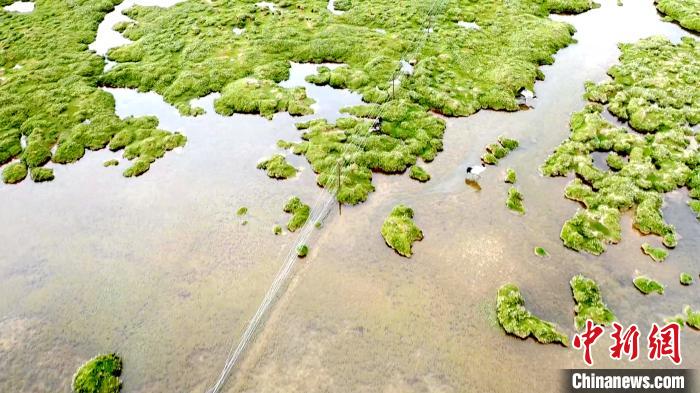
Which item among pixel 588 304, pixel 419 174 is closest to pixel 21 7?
pixel 419 174

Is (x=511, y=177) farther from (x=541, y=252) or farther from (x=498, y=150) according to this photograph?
(x=541, y=252)

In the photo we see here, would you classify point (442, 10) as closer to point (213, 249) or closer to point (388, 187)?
point (388, 187)

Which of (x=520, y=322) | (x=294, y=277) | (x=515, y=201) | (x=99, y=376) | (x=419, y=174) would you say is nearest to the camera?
(x=99, y=376)

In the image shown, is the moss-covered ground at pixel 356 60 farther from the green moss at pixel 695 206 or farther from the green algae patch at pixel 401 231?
the green moss at pixel 695 206

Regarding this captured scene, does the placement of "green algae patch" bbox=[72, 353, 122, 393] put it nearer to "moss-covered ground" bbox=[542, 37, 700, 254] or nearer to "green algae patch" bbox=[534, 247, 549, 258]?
"green algae patch" bbox=[534, 247, 549, 258]

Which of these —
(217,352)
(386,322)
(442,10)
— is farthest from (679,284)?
(442,10)

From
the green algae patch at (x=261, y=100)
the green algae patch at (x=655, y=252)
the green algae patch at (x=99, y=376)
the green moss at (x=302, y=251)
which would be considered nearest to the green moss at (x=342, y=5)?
the green algae patch at (x=261, y=100)

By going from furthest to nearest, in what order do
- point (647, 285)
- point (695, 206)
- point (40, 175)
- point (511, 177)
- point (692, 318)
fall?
1. point (40, 175)
2. point (511, 177)
3. point (695, 206)
4. point (647, 285)
5. point (692, 318)
